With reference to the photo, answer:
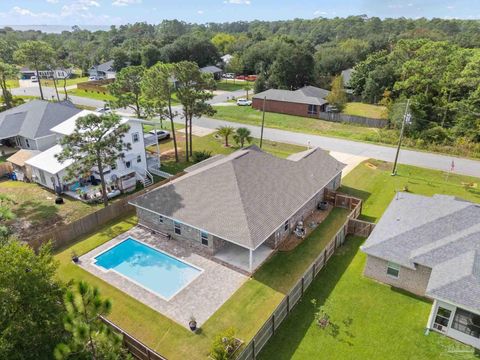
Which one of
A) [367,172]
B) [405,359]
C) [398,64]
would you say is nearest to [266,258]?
[405,359]

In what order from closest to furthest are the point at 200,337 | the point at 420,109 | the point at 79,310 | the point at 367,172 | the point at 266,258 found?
the point at 79,310 → the point at 200,337 → the point at 266,258 → the point at 367,172 → the point at 420,109

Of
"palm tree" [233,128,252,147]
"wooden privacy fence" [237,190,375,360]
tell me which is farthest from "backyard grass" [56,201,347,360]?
"palm tree" [233,128,252,147]

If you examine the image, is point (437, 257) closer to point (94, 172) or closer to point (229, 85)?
point (94, 172)

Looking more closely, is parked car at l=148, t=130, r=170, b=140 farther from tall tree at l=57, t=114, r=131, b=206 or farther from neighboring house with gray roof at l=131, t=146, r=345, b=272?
neighboring house with gray roof at l=131, t=146, r=345, b=272

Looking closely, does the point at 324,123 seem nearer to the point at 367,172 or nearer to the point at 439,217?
the point at 367,172

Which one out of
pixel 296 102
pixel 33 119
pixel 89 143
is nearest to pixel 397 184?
pixel 89 143

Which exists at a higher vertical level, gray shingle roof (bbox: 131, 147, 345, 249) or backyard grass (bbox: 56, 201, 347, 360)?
gray shingle roof (bbox: 131, 147, 345, 249)

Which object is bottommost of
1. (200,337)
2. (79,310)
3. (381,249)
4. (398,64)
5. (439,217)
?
(200,337)
